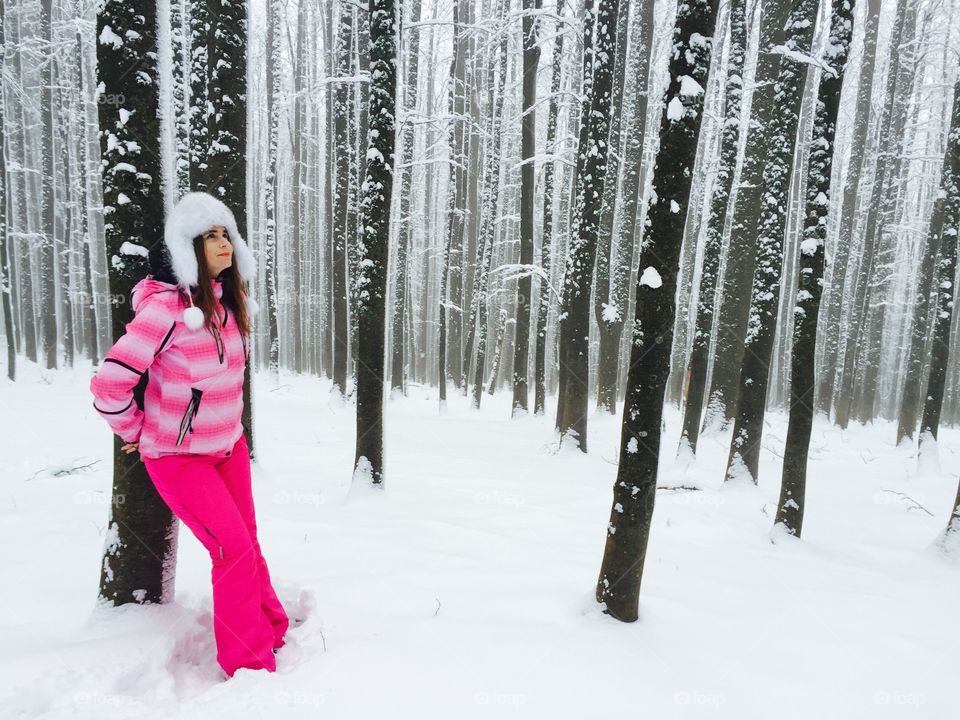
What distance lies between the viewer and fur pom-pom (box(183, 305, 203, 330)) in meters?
2.41

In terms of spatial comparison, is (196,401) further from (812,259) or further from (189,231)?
(812,259)

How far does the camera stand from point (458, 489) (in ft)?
20.9

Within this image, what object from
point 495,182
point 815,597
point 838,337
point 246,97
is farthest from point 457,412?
point 838,337

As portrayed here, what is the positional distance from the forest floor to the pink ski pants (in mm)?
133

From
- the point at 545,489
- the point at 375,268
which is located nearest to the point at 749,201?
the point at 545,489

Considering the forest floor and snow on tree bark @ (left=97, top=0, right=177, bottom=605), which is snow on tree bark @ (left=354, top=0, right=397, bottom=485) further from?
snow on tree bark @ (left=97, top=0, right=177, bottom=605)

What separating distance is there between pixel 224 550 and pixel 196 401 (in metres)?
0.74

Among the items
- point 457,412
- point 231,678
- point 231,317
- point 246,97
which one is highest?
point 246,97

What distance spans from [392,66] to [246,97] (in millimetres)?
1852

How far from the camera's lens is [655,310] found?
3104 millimetres

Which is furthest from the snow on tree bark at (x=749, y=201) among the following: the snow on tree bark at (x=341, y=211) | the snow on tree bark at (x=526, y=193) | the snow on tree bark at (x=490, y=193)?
the snow on tree bark at (x=341, y=211)

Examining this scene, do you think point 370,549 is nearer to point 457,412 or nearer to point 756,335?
point 756,335

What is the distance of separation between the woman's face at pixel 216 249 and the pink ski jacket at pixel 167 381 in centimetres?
20

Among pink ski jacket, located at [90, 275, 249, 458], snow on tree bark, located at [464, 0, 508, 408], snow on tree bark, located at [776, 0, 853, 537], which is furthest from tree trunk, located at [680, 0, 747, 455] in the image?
pink ski jacket, located at [90, 275, 249, 458]
